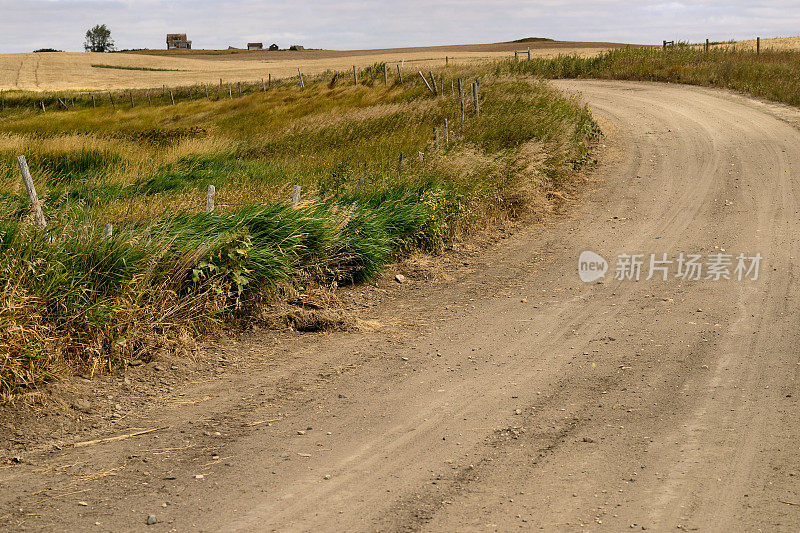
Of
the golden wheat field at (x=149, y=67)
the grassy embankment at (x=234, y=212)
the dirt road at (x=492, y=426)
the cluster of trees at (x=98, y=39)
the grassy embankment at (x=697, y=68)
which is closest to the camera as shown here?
the dirt road at (x=492, y=426)

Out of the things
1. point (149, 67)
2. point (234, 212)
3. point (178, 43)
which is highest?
point (178, 43)

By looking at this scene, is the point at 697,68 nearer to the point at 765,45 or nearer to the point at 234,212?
the point at 765,45

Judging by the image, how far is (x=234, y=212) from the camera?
871cm

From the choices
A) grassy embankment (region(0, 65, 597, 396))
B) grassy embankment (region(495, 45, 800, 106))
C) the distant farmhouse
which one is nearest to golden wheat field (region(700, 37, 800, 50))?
grassy embankment (region(495, 45, 800, 106))

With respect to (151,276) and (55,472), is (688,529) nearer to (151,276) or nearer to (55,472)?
(55,472)

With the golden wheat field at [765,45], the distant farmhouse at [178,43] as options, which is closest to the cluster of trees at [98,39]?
the distant farmhouse at [178,43]

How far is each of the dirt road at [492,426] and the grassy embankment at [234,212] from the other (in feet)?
2.75

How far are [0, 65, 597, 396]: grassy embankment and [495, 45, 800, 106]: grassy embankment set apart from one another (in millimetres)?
8546

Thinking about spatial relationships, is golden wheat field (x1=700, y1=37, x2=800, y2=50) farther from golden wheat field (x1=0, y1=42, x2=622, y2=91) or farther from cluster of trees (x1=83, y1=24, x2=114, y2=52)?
cluster of trees (x1=83, y1=24, x2=114, y2=52)

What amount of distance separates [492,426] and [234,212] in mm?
4709

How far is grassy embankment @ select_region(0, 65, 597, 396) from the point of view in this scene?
632 centimetres

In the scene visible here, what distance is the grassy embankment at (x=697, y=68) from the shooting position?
973 inches

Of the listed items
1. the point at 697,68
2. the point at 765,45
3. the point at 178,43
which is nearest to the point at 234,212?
the point at 697,68

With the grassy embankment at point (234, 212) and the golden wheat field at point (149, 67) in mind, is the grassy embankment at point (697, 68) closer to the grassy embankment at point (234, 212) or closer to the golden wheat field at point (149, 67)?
the grassy embankment at point (234, 212)
